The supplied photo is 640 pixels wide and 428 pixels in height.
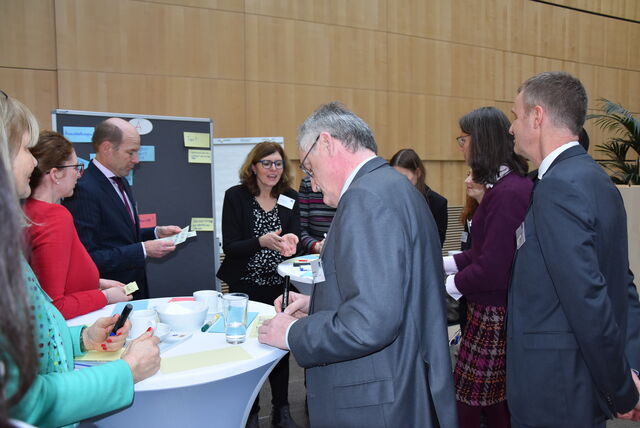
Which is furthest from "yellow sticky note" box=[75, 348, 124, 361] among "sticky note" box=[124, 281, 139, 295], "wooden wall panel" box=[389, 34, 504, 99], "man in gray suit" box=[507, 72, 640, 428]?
"wooden wall panel" box=[389, 34, 504, 99]

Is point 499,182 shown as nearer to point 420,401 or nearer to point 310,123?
point 310,123

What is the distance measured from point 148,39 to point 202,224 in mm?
2124

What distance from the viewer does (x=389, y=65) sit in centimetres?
563

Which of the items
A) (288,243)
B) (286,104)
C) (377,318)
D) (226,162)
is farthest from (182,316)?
(286,104)

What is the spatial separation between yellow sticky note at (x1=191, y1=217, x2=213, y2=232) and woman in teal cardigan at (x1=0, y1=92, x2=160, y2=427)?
97.2 inches

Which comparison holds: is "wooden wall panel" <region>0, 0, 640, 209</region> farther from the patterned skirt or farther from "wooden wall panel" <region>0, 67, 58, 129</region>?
the patterned skirt

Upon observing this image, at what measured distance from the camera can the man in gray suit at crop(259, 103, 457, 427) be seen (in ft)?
3.34

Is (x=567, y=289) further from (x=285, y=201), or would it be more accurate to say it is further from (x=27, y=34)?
(x=27, y=34)

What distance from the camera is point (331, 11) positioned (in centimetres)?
525

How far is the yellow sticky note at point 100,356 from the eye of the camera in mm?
1265

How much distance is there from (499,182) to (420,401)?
1.01 meters

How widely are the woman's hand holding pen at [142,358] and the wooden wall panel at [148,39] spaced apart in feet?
13.1

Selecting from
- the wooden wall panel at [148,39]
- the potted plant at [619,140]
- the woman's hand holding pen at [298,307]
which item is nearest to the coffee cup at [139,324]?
the woman's hand holding pen at [298,307]

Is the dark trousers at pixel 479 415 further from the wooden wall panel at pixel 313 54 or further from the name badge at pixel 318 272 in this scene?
the wooden wall panel at pixel 313 54
